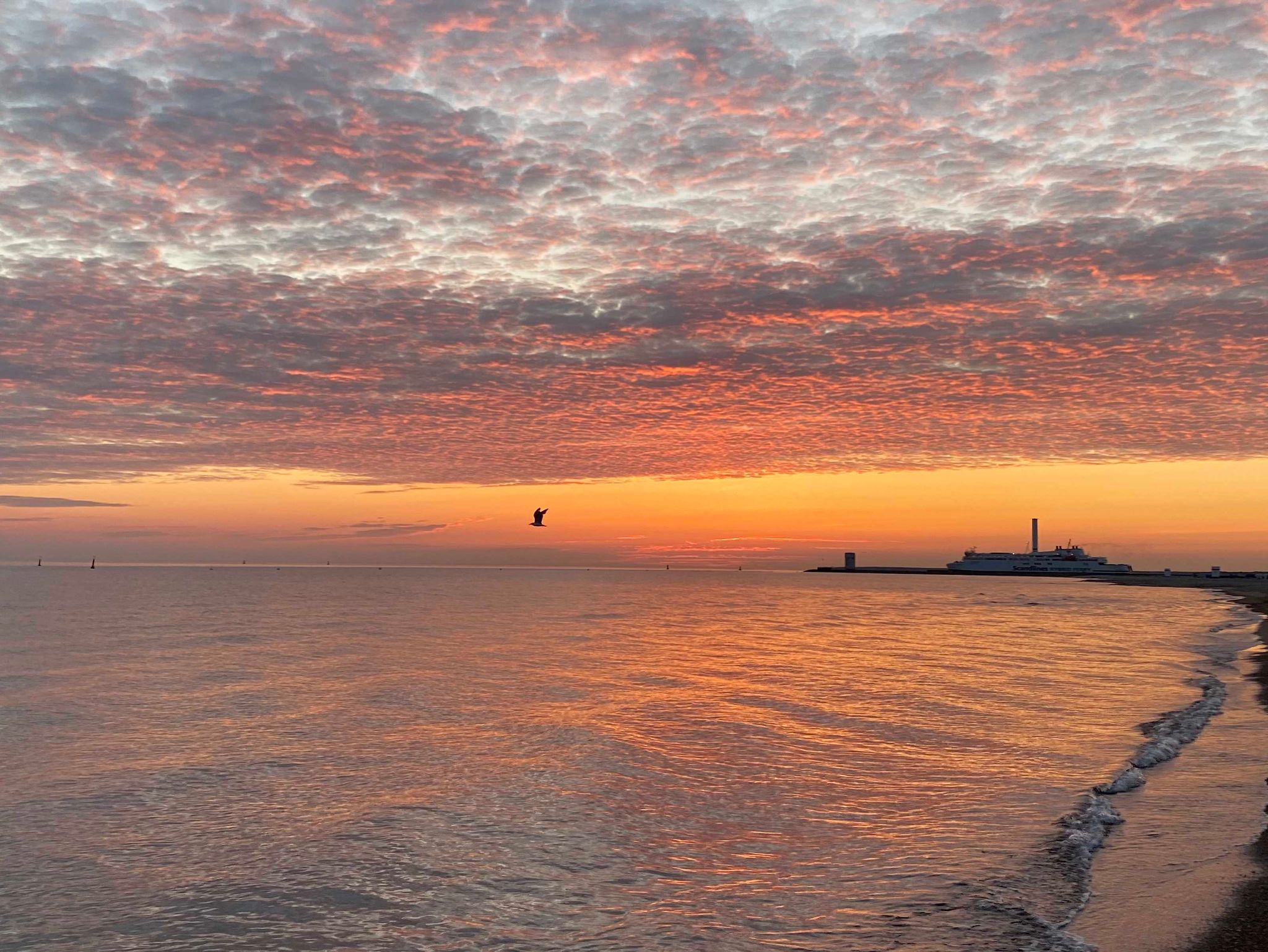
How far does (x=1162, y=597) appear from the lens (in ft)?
490

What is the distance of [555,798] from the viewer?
1972 cm

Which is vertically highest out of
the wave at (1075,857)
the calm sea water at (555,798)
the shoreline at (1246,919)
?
the shoreline at (1246,919)

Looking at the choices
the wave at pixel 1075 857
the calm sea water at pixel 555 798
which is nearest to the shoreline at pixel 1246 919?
the wave at pixel 1075 857

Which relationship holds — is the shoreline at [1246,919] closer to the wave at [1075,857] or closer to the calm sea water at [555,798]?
the wave at [1075,857]

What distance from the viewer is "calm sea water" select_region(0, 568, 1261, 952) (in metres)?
12.9

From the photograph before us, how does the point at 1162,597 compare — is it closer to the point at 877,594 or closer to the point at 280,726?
the point at 877,594

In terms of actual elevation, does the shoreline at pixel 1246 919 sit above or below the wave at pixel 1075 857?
above

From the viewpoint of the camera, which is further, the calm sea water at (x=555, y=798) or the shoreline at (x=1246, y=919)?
the calm sea water at (x=555, y=798)

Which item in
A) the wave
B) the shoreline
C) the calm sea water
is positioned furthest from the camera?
the calm sea water

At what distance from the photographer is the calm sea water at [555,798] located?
42.4 feet

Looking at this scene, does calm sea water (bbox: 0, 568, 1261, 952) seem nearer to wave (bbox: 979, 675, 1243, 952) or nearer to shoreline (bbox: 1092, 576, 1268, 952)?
wave (bbox: 979, 675, 1243, 952)

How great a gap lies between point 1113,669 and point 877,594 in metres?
123

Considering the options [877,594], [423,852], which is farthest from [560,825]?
[877,594]

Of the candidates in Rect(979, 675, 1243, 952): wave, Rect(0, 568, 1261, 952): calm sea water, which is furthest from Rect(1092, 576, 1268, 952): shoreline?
Rect(0, 568, 1261, 952): calm sea water
